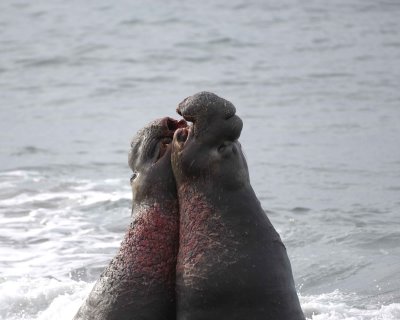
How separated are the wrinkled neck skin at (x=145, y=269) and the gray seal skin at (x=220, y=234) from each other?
6cm

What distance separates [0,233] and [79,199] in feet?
4.89

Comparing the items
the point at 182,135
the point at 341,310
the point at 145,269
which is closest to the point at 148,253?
the point at 145,269

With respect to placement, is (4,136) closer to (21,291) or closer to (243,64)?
(243,64)

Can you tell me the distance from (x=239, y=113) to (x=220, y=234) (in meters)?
11.8

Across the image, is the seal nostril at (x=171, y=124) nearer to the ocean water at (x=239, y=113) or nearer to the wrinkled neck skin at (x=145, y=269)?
the wrinkled neck skin at (x=145, y=269)

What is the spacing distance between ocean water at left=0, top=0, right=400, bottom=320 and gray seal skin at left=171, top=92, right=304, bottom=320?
8.41 feet

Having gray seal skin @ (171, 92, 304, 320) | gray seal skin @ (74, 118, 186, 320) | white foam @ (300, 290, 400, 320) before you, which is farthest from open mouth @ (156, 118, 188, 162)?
white foam @ (300, 290, 400, 320)

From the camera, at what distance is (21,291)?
308 inches

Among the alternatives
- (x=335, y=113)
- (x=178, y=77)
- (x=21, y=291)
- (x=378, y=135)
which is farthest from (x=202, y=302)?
(x=178, y=77)

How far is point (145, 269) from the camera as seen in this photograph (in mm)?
4465

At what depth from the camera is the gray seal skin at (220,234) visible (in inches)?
172

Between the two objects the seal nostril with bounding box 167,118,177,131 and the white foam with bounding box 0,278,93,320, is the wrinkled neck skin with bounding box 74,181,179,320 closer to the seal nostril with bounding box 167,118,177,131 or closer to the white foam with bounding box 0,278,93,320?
the seal nostril with bounding box 167,118,177,131

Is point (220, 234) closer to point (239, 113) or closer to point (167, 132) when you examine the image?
point (167, 132)

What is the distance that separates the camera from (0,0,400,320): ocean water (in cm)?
846
